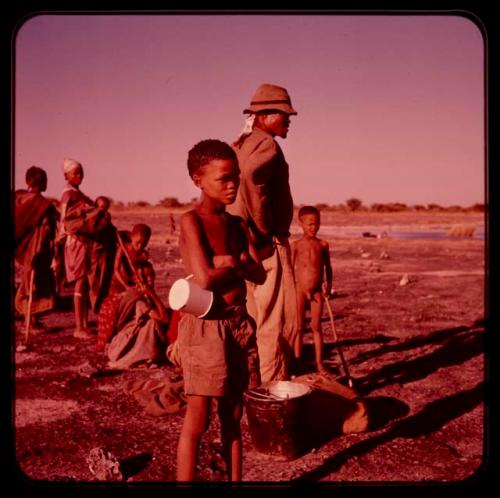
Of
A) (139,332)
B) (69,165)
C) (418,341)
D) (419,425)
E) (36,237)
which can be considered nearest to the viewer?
(419,425)

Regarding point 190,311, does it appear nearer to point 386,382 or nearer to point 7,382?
point 7,382

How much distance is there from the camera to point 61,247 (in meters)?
10.1

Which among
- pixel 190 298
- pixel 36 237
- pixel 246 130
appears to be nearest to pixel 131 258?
pixel 36 237

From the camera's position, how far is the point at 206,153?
2.97m

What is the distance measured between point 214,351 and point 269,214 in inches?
64.2

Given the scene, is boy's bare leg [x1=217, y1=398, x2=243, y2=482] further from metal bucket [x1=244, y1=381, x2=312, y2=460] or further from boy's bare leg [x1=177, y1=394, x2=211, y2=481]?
metal bucket [x1=244, y1=381, x2=312, y2=460]

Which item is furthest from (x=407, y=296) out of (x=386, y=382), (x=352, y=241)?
(x=352, y=241)

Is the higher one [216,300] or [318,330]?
[216,300]

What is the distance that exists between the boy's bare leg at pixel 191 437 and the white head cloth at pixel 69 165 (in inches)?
196

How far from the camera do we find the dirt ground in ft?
12.9

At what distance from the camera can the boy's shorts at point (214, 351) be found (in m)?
2.93

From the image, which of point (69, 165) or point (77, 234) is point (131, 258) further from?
point (69, 165)

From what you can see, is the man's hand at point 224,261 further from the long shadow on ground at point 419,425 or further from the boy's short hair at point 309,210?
the boy's short hair at point 309,210

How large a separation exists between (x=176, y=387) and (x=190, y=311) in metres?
2.34
